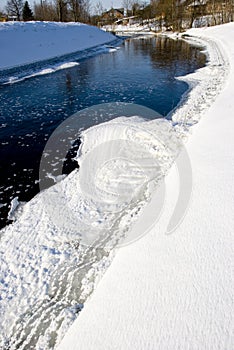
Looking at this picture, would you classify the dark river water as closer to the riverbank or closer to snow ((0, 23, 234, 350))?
snow ((0, 23, 234, 350))

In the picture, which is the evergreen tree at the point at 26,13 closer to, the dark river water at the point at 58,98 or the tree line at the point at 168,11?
the tree line at the point at 168,11

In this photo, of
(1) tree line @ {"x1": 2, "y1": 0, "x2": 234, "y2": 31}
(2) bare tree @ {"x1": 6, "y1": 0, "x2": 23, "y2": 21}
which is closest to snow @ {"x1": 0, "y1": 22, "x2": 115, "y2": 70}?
(1) tree line @ {"x1": 2, "y1": 0, "x2": 234, "y2": 31}

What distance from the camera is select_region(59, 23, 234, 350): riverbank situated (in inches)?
68.1

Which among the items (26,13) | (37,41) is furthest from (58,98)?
(26,13)

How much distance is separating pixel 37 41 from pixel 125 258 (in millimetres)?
20583

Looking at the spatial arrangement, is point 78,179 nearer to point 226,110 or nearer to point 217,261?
point 217,261

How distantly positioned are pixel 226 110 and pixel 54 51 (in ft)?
56.7

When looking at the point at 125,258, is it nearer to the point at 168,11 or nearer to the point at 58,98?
the point at 58,98

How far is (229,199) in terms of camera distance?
2.90m

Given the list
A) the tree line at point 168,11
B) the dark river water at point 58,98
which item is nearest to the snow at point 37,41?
the dark river water at point 58,98

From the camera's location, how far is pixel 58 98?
9.58m

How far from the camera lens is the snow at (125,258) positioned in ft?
6.08

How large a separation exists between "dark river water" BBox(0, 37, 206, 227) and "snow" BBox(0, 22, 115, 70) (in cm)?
374

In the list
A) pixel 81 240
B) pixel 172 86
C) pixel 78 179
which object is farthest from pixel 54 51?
pixel 81 240
